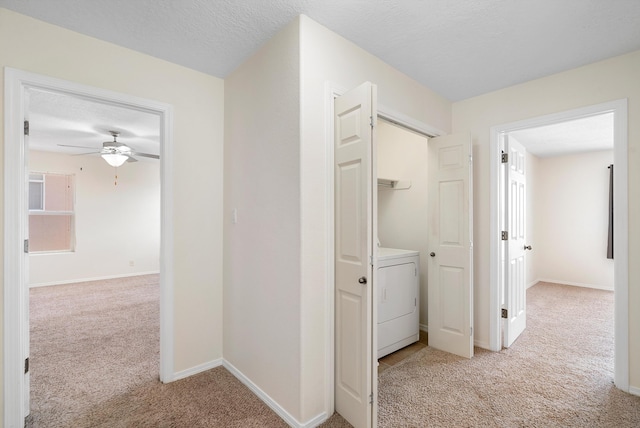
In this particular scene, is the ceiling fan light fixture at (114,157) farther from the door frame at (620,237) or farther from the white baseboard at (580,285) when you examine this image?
the white baseboard at (580,285)

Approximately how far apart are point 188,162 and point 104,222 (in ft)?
16.1

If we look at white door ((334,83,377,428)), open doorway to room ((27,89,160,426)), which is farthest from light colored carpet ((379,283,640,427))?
open doorway to room ((27,89,160,426))

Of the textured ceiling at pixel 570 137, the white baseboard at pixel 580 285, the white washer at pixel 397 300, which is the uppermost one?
the textured ceiling at pixel 570 137

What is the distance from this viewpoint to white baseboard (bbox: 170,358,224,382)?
2.30m

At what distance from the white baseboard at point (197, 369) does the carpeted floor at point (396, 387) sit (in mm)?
53

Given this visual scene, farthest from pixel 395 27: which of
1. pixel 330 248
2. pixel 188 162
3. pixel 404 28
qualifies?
pixel 188 162

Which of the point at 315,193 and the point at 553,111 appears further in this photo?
the point at 553,111

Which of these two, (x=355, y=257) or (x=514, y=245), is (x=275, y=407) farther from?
(x=514, y=245)

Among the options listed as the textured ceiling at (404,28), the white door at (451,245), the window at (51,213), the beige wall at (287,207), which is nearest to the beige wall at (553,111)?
the textured ceiling at (404,28)

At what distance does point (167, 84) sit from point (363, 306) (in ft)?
7.17

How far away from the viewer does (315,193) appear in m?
1.84

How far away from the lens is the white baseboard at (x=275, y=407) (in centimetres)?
177

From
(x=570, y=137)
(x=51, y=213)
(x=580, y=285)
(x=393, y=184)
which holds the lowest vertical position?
(x=580, y=285)

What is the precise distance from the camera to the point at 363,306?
172 centimetres
